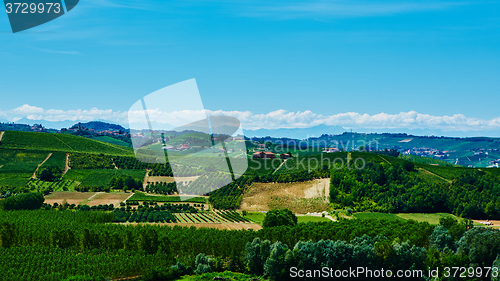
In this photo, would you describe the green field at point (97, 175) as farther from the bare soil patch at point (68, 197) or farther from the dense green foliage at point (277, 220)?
the dense green foliage at point (277, 220)

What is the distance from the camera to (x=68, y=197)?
7938 cm

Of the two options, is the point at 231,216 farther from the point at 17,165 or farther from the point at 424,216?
the point at 17,165

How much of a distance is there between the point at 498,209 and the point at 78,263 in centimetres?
6837

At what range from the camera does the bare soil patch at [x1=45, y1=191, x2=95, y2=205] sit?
250 ft

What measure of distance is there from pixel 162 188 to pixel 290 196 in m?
29.4

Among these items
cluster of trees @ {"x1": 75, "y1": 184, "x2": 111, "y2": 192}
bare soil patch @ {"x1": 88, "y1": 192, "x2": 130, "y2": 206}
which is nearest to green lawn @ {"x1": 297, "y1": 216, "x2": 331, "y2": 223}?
bare soil patch @ {"x1": 88, "y1": 192, "x2": 130, "y2": 206}

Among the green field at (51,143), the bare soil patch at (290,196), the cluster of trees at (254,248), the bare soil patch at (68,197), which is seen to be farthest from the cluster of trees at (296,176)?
the green field at (51,143)

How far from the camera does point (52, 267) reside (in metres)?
35.8

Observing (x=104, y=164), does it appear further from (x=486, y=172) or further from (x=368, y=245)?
(x=486, y=172)

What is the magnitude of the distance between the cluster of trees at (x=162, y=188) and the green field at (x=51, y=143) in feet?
148

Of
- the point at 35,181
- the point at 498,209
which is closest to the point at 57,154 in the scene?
the point at 35,181

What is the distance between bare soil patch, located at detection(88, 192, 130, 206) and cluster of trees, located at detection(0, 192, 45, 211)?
9.18 metres

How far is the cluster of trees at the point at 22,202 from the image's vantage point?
67.9m

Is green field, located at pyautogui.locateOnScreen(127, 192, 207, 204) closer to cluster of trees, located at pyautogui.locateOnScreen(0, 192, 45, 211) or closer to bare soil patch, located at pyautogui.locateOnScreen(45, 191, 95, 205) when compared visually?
bare soil patch, located at pyautogui.locateOnScreen(45, 191, 95, 205)
